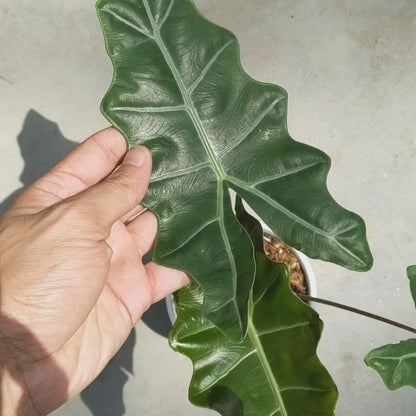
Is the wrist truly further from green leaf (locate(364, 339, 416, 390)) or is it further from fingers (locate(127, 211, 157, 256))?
green leaf (locate(364, 339, 416, 390))

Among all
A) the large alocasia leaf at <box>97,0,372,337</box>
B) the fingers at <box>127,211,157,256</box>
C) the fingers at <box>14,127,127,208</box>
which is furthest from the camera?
the fingers at <box>127,211,157,256</box>

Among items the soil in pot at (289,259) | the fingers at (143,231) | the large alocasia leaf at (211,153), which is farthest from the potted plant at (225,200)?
the soil in pot at (289,259)

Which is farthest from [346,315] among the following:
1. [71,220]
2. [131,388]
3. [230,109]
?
[71,220]

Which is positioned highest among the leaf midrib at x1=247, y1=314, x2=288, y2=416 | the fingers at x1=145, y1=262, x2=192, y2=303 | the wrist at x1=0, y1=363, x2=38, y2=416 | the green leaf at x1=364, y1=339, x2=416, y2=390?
the fingers at x1=145, y1=262, x2=192, y2=303

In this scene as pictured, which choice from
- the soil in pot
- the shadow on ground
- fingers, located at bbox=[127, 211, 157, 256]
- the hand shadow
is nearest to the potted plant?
fingers, located at bbox=[127, 211, 157, 256]

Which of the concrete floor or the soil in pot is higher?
the concrete floor

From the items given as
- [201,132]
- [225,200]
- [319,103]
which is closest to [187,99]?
[201,132]

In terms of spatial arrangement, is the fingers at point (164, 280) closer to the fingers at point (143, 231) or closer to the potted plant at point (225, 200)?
the fingers at point (143, 231)
